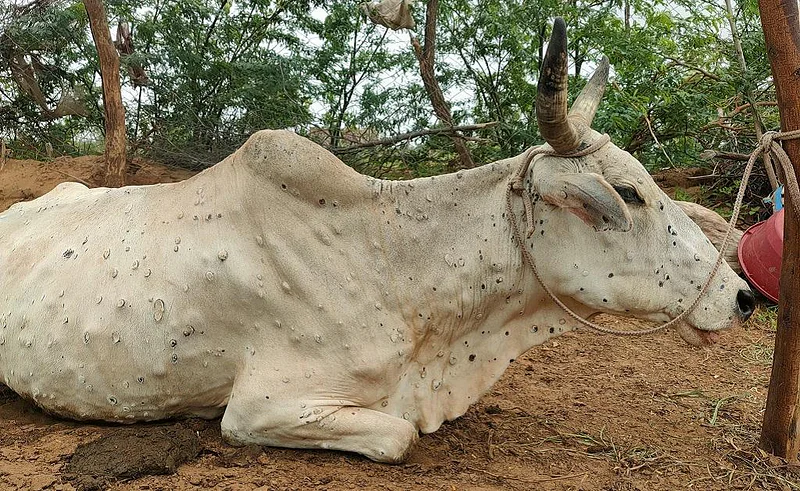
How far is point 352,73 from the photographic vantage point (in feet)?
27.3

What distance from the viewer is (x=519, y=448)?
3.26 metres

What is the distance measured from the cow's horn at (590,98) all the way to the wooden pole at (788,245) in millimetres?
749

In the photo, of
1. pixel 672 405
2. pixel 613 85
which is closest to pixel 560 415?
pixel 672 405

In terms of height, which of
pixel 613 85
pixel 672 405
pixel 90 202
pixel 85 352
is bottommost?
pixel 672 405

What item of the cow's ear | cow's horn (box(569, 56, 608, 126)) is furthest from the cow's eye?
cow's horn (box(569, 56, 608, 126))

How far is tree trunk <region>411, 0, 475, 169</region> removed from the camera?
756cm

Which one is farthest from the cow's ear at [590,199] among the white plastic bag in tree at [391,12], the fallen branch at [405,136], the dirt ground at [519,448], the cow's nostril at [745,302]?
the fallen branch at [405,136]

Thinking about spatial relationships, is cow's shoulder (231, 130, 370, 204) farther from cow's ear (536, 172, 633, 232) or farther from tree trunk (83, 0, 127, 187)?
tree trunk (83, 0, 127, 187)

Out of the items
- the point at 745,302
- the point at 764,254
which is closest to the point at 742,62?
the point at 764,254

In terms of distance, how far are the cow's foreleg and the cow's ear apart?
1.09m

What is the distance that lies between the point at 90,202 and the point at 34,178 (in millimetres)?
4062

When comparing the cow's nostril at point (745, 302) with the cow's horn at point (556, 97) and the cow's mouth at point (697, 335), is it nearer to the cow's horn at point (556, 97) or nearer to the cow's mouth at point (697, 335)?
the cow's mouth at point (697, 335)

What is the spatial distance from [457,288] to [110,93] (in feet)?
15.4

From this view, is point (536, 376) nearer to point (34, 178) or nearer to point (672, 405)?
point (672, 405)
